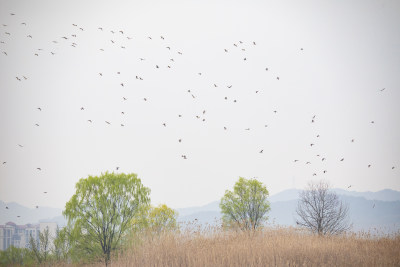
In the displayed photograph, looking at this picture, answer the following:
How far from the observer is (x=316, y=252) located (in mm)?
11930

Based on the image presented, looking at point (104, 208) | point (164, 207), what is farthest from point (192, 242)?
point (164, 207)

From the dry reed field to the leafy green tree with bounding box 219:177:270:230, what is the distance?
3343 centimetres

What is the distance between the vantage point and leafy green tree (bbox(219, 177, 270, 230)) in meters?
47.4

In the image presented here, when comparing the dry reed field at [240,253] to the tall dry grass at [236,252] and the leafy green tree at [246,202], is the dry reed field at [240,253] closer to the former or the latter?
the tall dry grass at [236,252]

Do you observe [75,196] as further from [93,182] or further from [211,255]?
[211,255]

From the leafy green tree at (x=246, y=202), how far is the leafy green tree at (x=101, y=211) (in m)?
16.7

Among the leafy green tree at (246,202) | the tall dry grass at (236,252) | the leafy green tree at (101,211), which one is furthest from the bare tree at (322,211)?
the tall dry grass at (236,252)

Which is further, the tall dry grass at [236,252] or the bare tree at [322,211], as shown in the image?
the bare tree at [322,211]

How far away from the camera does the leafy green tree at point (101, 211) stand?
34250mm

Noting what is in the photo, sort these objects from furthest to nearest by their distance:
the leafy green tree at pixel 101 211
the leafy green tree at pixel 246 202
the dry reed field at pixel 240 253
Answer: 1. the leafy green tree at pixel 246 202
2. the leafy green tree at pixel 101 211
3. the dry reed field at pixel 240 253

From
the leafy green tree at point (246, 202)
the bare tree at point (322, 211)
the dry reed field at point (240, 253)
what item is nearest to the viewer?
the dry reed field at point (240, 253)

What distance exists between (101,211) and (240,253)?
2774 cm

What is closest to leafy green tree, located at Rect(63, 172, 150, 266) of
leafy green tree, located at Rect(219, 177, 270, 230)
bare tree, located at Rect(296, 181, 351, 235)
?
leafy green tree, located at Rect(219, 177, 270, 230)

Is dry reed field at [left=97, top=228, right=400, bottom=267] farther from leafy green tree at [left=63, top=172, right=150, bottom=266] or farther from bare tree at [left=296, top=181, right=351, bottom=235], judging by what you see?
bare tree at [left=296, top=181, right=351, bottom=235]
